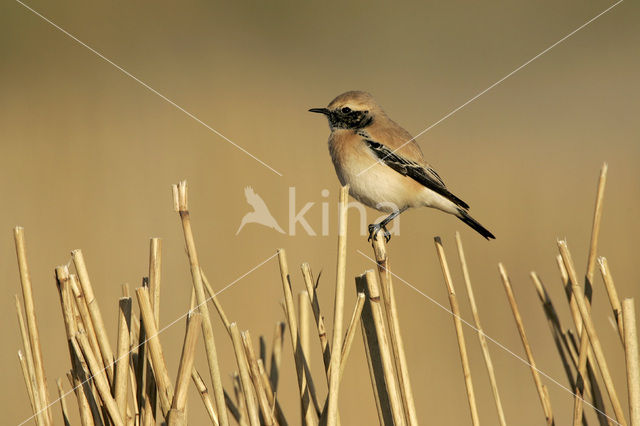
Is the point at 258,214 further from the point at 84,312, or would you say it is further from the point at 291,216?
the point at 84,312

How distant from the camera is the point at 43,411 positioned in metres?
1.97

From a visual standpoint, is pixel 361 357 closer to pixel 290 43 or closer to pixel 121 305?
pixel 121 305

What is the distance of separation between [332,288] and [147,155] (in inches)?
87.7

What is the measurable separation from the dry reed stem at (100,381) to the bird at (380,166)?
6.88 ft

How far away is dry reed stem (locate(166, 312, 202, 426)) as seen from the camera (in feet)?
5.73

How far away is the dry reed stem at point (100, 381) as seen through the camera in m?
1.82

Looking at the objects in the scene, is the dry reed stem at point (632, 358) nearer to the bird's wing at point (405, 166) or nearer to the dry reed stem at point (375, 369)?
the dry reed stem at point (375, 369)

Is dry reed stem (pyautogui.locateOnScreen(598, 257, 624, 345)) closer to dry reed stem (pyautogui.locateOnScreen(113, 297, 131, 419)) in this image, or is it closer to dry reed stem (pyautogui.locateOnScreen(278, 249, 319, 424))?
dry reed stem (pyautogui.locateOnScreen(278, 249, 319, 424))

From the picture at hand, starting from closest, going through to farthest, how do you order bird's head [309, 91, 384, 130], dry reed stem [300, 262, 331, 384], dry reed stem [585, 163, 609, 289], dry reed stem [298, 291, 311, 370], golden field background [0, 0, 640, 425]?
dry reed stem [300, 262, 331, 384] → dry reed stem [585, 163, 609, 289] → dry reed stem [298, 291, 311, 370] → bird's head [309, 91, 384, 130] → golden field background [0, 0, 640, 425]

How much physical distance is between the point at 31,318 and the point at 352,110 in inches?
98.4

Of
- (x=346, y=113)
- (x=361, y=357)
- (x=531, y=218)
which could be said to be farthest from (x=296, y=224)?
(x=531, y=218)

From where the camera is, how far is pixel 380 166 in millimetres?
3846

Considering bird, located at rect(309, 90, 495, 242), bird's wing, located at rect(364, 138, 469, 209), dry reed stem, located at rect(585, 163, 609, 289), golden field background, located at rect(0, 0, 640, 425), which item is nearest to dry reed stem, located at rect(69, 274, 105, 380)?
dry reed stem, located at rect(585, 163, 609, 289)

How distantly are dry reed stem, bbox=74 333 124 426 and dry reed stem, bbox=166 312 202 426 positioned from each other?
0.18 meters
